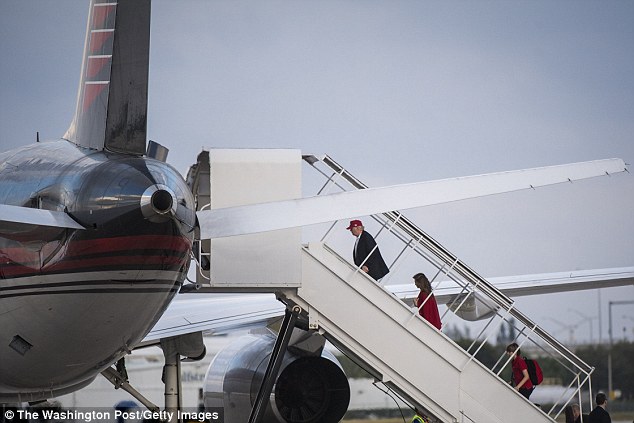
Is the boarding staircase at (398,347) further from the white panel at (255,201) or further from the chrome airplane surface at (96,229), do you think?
the chrome airplane surface at (96,229)

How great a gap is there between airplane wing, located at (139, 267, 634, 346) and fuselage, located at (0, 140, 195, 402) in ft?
18.8

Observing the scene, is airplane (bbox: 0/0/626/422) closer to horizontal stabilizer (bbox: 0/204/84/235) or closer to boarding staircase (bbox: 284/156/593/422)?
horizontal stabilizer (bbox: 0/204/84/235)

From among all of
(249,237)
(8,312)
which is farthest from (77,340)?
(249,237)

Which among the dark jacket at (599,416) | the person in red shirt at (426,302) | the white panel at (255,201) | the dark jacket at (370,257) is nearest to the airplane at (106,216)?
the white panel at (255,201)

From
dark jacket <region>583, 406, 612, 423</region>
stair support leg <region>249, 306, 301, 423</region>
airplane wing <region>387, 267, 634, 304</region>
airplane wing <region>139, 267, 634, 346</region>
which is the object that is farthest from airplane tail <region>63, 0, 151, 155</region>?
dark jacket <region>583, 406, 612, 423</region>

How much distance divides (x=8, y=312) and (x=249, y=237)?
11.9ft

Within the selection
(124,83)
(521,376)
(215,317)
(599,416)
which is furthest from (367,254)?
(124,83)

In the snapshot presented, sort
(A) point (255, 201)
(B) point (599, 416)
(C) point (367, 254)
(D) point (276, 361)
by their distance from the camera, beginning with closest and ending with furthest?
(A) point (255, 201) → (C) point (367, 254) → (D) point (276, 361) → (B) point (599, 416)

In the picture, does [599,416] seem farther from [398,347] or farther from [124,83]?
[124,83]

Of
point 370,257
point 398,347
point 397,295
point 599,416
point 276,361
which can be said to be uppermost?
point 370,257

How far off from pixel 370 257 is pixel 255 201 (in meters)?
2.20

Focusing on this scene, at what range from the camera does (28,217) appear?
10602mm

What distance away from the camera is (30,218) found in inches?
417

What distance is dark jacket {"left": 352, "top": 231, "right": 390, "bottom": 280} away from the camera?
51.2 ft
